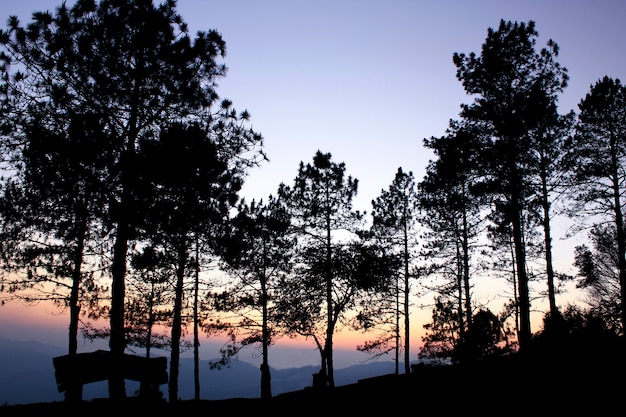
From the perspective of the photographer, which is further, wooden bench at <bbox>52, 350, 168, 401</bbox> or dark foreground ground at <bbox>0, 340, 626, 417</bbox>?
wooden bench at <bbox>52, 350, 168, 401</bbox>

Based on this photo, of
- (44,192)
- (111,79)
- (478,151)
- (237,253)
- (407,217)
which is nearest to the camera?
(44,192)

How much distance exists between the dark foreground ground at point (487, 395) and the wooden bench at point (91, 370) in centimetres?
58

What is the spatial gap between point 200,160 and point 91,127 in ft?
8.97

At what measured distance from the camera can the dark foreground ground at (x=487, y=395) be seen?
693 centimetres

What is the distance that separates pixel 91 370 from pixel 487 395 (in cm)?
999

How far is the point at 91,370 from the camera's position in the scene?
10.7 m

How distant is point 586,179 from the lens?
636 inches

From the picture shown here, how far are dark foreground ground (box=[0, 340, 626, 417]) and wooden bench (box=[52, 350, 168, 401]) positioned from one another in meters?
0.58

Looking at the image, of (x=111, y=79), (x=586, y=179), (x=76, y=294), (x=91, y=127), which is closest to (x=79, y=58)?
(x=111, y=79)

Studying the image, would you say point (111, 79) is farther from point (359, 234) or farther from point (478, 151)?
point (359, 234)

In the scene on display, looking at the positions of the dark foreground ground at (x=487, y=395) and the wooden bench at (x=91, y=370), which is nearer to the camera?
the dark foreground ground at (x=487, y=395)

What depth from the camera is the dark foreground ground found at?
6.93 meters

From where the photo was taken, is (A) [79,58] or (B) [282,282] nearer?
(A) [79,58]

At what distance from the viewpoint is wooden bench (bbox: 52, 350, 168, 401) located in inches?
420
